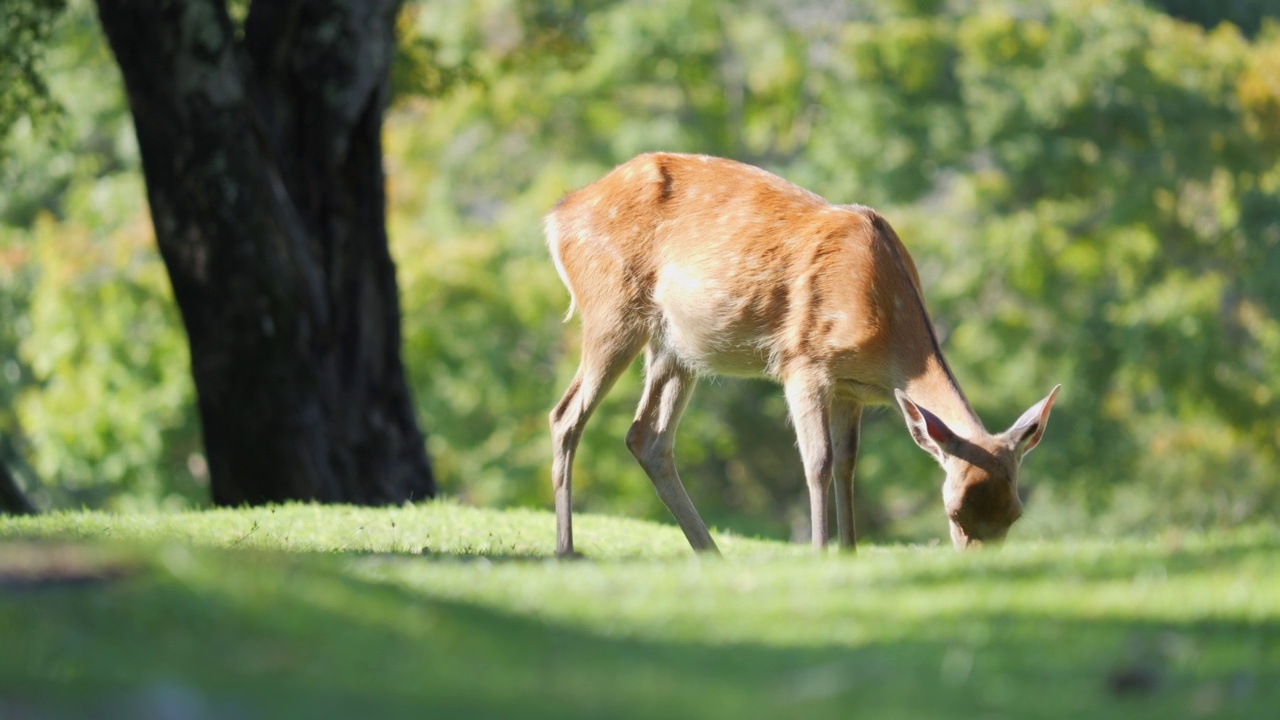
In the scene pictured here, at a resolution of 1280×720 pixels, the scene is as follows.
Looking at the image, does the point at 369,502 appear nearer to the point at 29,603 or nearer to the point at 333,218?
the point at 333,218

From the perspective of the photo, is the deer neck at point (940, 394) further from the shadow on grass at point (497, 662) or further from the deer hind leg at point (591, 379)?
the shadow on grass at point (497, 662)

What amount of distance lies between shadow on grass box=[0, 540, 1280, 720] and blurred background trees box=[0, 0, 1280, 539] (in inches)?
797

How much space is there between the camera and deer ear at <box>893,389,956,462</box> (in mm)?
7637

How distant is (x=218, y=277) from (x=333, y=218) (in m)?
1.52

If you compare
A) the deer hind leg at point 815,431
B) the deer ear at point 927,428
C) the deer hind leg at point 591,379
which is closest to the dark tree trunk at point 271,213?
the deer hind leg at point 591,379

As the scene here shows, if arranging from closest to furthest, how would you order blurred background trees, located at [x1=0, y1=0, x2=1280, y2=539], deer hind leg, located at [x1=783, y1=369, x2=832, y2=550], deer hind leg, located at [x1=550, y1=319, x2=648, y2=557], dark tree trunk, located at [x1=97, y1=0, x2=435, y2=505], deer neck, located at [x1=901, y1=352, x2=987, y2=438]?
1. deer neck, located at [x1=901, y1=352, x2=987, y2=438]
2. deer hind leg, located at [x1=783, y1=369, x2=832, y2=550]
3. deer hind leg, located at [x1=550, y1=319, x2=648, y2=557]
4. dark tree trunk, located at [x1=97, y1=0, x2=435, y2=505]
5. blurred background trees, located at [x1=0, y1=0, x2=1280, y2=539]

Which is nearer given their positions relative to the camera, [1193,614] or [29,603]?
[29,603]

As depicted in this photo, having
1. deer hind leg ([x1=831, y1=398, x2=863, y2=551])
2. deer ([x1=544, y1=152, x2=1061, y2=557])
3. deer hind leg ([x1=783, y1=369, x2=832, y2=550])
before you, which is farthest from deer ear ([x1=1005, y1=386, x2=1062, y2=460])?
deer hind leg ([x1=831, y1=398, x2=863, y2=551])

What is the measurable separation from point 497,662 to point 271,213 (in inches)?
332

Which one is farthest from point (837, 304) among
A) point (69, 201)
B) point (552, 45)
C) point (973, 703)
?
point (69, 201)

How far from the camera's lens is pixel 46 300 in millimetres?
24156

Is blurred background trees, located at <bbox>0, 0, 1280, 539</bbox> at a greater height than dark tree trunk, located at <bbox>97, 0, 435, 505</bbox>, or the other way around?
dark tree trunk, located at <bbox>97, 0, 435, 505</bbox>

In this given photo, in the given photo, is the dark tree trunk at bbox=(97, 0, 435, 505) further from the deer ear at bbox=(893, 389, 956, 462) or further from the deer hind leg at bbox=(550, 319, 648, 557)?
the deer ear at bbox=(893, 389, 956, 462)

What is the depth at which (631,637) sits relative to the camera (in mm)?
4504
